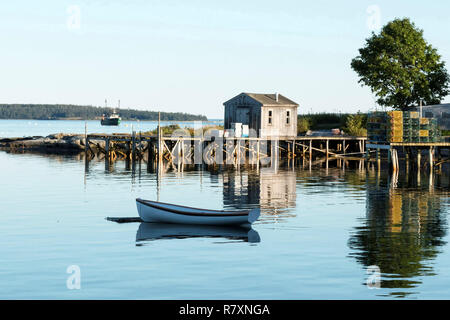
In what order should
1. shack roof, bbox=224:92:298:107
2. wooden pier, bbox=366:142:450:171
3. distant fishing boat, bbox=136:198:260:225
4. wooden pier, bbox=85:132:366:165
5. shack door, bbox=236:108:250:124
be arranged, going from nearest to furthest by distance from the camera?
distant fishing boat, bbox=136:198:260:225
wooden pier, bbox=366:142:450:171
shack roof, bbox=224:92:298:107
wooden pier, bbox=85:132:366:165
shack door, bbox=236:108:250:124

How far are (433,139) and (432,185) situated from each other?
374 inches

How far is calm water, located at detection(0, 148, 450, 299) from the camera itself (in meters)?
17.3

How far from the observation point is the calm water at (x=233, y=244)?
56.9ft

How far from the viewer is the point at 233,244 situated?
919 inches

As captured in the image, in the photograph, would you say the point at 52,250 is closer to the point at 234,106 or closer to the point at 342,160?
the point at 234,106

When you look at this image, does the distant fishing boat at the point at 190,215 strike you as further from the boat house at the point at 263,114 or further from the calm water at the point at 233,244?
the boat house at the point at 263,114

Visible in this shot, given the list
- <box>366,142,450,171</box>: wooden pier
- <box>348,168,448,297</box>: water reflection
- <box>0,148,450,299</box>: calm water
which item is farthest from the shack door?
<box>348,168,448,297</box>: water reflection

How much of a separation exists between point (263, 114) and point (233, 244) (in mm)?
40466

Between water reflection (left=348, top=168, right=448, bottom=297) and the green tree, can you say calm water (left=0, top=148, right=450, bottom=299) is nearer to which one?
water reflection (left=348, top=168, right=448, bottom=297)

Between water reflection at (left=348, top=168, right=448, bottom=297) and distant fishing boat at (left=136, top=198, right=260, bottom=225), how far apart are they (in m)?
4.35

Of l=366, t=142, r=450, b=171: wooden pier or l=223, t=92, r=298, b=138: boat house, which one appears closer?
l=366, t=142, r=450, b=171: wooden pier

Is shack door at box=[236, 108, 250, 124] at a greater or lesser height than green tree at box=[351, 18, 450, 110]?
lesser
